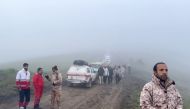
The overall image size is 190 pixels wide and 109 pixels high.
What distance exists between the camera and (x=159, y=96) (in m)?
6.89

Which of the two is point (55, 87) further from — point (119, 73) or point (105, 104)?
point (119, 73)

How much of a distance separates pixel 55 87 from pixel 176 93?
11621 mm

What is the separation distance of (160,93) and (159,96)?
0.05m

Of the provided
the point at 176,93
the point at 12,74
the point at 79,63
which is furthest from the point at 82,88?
the point at 176,93

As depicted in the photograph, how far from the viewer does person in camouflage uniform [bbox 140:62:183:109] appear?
6879mm

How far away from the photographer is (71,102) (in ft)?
74.7

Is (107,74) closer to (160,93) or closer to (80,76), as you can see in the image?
(80,76)

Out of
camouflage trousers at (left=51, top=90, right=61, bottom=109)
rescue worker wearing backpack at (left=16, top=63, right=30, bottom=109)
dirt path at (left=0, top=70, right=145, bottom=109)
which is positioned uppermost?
rescue worker wearing backpack at (left=16, top=63, right=30, bottom=109)

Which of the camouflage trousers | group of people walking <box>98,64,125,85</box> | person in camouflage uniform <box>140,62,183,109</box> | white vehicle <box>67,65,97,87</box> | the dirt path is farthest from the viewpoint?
group of people walking <box>98,64,125,85</box>

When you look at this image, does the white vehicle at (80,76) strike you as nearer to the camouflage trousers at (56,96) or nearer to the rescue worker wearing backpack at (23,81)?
the camouflage trousers at (56,96)

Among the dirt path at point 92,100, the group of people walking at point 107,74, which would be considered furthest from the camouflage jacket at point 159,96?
the group of people walking at point 107,74

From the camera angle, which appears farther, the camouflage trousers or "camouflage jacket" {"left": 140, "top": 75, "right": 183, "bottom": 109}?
the camouflage trousers

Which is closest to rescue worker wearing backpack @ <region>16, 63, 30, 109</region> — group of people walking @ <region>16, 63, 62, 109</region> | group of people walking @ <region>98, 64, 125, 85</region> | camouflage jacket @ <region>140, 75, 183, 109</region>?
group of people walking @ <region>16, 63, 62, 109</region>

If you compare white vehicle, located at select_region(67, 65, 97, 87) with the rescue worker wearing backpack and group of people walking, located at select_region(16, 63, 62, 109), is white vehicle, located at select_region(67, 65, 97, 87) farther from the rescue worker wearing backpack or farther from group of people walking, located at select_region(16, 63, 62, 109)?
the rescue worker wearing backpack
